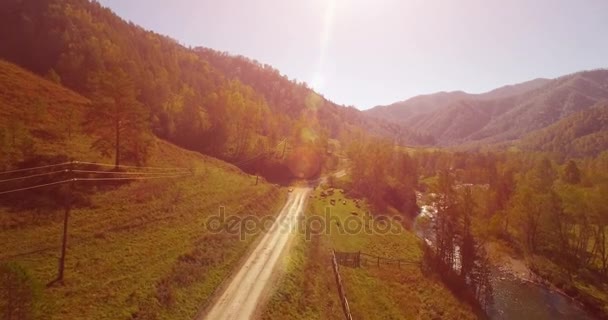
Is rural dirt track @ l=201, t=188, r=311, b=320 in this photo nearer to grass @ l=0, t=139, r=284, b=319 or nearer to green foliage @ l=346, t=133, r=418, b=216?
grass @ l=0, t=139, r=284, b=319

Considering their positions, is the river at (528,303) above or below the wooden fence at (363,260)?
below

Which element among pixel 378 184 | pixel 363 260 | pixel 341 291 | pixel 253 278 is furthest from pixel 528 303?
pixel 378 184

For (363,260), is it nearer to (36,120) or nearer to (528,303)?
(528,303)

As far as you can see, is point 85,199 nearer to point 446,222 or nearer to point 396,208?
point 446,222

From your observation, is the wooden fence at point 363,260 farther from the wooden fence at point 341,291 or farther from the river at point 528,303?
the river at point 528,303

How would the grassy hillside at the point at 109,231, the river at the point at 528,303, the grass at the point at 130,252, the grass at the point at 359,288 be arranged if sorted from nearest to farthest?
the grass at the point at 130,252, the grassy hillside at the point at 109,231, the grass at the point at 359,288, the river at the point at 528,303

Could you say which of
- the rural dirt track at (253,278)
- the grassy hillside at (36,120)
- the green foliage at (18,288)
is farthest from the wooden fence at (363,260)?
the grassy hillside at (36,120)

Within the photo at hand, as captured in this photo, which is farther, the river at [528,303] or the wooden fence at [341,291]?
the river at [528,303]

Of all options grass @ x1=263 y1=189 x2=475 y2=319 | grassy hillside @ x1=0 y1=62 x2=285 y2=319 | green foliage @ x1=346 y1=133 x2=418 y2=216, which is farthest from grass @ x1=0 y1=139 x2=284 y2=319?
green foliage @ x1=346 y1=133 x2=418 y2=216
